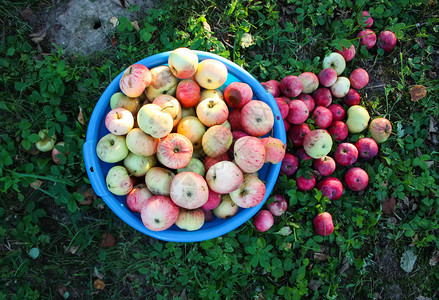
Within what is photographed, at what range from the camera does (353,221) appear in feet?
11.3

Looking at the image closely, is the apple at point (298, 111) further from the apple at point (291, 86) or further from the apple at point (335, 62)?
the apple at point (335, 62)

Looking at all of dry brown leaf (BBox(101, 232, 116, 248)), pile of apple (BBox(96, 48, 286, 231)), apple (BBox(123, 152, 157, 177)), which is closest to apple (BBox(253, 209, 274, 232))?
pile of apple (BBox(96, 48, 286, 231))

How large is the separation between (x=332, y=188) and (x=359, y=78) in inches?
53.3

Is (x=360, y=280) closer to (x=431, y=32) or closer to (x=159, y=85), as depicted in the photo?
(x=159, y=85)

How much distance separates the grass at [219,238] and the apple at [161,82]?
741 millimetres

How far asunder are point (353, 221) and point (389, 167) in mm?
787

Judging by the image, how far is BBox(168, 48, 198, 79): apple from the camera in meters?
2.66

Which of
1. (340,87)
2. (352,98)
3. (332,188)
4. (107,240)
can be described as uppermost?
(340,87)

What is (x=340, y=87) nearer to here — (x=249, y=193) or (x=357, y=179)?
(x=357, y=179)

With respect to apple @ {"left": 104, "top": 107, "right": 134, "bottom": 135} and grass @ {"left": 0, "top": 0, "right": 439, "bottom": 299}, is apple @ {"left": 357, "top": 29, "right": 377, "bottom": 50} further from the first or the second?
apple @ {"left": 104, "top": 107, "right": 134, "bottom": 135}

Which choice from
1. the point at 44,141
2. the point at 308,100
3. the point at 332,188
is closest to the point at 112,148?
the point at 44,141

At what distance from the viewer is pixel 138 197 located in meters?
2.76

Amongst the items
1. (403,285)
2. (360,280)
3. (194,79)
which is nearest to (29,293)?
(194,79)

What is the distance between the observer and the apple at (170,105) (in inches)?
104
